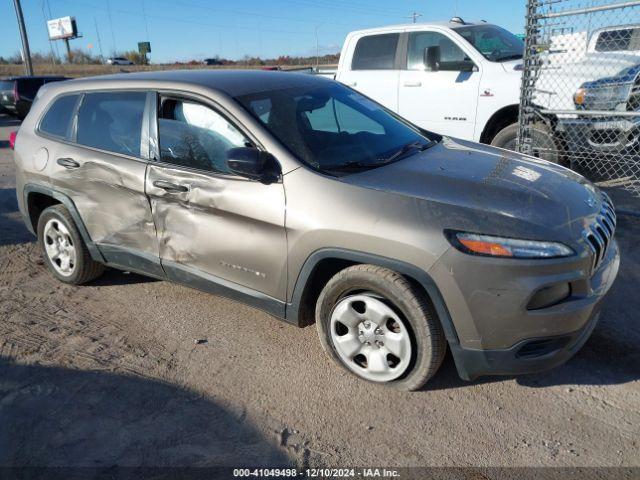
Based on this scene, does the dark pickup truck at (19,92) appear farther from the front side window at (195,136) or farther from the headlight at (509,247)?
the headlight at (509,247)

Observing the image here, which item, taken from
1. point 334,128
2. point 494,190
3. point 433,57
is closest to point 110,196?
point 334,128

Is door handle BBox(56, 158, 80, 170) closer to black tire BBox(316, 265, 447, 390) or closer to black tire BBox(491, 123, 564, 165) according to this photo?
black tire BBox(316, 265, 447, 390)

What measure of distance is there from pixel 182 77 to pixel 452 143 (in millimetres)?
2082

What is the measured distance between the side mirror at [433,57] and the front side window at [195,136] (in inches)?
177

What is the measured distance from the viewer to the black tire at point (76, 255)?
428cm

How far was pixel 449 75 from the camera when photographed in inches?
278

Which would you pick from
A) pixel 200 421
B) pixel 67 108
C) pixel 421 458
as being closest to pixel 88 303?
pixel 67 108

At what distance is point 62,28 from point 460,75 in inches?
2559

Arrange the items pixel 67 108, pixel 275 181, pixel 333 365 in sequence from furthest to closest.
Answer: pixel 67 108
pixel 333 365
pixel 275 181

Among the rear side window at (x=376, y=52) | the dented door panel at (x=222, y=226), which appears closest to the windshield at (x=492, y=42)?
the rear side window at (x=376, y=52)

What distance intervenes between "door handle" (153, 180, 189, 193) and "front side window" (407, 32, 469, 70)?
496 centimetres

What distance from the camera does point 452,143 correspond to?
4023mm

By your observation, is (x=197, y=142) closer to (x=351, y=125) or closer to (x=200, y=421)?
(x=351, y=125)

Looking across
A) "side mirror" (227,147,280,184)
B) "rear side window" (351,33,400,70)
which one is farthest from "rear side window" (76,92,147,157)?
"rear side window" (351,33,400,70)
